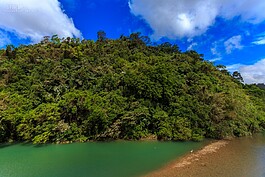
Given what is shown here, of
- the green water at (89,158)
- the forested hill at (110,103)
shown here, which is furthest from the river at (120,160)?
the forested hill at (110,103)

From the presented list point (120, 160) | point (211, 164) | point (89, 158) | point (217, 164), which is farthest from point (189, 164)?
point (89, 158)

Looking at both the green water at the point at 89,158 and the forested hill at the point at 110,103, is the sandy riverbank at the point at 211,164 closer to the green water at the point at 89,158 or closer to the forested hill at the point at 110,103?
the green water at the point at 89,158

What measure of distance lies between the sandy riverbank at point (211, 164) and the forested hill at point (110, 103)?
4.55m

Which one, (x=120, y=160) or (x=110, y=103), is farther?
(x=110, y=103)

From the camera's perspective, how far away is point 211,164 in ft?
42.5

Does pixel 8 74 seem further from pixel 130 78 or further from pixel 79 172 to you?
pixel 79 172

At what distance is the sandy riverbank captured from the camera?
11.3m

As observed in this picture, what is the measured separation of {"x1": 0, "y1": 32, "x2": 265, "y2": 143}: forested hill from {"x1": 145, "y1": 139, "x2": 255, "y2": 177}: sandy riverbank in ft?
14.9

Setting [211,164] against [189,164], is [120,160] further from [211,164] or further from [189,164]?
[211,164]

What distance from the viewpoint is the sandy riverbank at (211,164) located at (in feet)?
37.1

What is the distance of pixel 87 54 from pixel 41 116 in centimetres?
1468

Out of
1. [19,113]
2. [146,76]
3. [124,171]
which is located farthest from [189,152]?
[19,113]

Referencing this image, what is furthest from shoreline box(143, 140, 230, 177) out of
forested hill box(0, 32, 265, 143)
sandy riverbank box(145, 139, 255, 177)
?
forested hill box(0, 32, 265, 143)

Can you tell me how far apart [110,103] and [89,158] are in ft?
28.0
